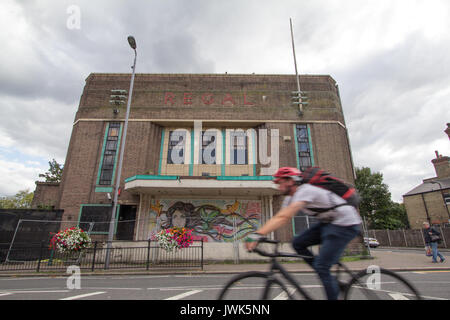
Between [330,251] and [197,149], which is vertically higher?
[197,149]

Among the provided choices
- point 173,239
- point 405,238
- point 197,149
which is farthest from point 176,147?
point 405,238

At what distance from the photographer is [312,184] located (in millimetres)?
2877

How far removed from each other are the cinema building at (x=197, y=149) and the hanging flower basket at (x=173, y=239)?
4.83 meters

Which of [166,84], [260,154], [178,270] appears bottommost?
[178,270]

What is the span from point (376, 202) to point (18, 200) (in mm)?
71930

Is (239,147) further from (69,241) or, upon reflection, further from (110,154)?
(69,241)

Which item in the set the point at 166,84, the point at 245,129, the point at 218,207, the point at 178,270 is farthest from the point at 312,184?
the point at 166,84

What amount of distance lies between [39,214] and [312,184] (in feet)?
65.6

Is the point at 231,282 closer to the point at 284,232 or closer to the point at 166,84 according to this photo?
the point at 284,232

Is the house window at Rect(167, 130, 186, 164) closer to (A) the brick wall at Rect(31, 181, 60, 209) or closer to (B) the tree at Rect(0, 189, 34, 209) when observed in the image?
(A) the brick wall at Rect(31, 181, 60, 209)

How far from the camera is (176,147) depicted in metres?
22.3

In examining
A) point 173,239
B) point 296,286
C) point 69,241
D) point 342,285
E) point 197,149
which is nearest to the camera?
point 296,286

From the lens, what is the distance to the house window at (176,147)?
21906mm

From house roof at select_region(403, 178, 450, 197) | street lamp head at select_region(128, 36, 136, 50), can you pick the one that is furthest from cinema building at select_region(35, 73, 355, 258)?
house roof at select_region(403, 178, 450, 197)
